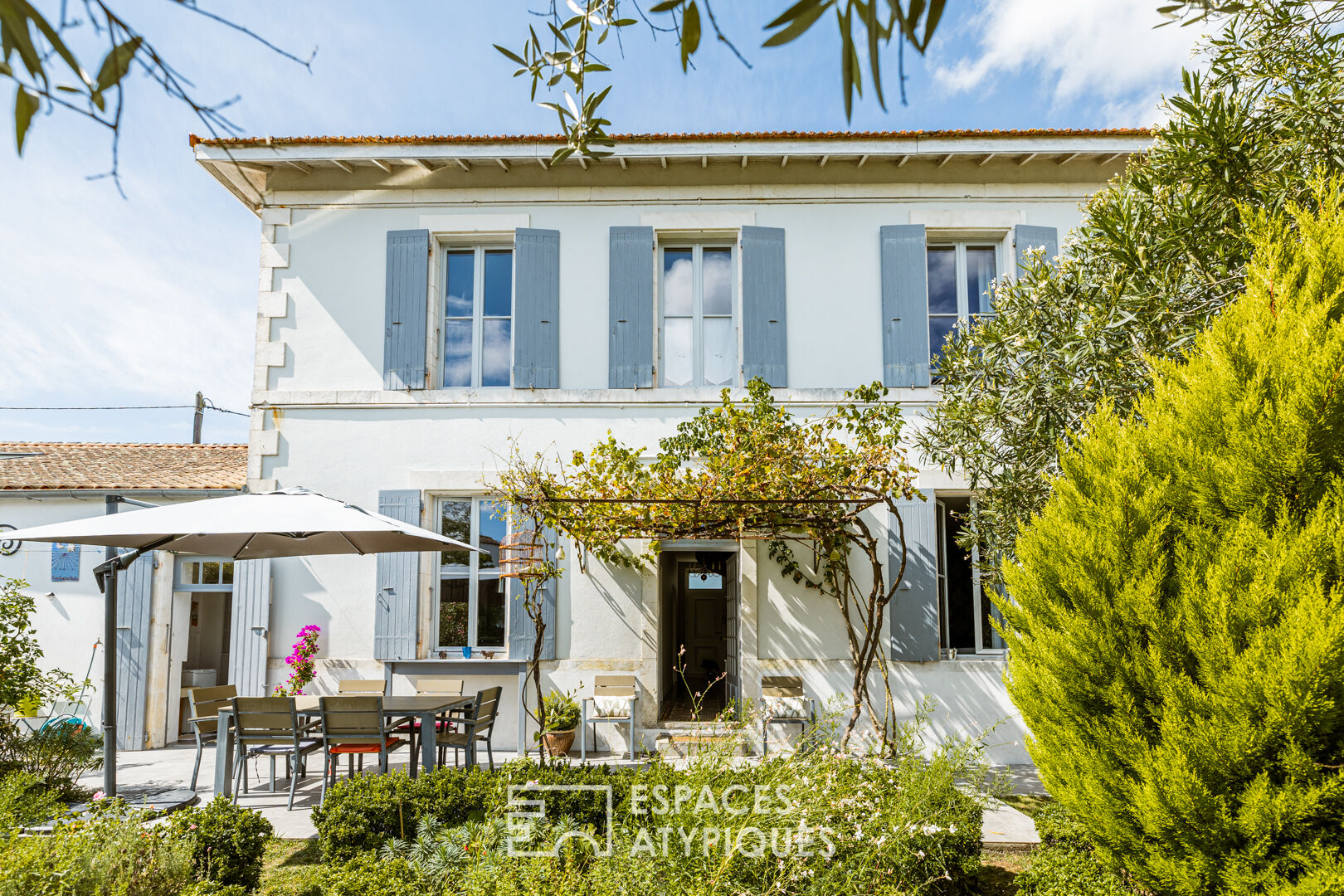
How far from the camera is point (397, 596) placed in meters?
7.92

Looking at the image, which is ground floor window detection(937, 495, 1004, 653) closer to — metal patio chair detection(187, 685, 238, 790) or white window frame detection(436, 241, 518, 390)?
white window frame detection(436, 241, 518, 390)

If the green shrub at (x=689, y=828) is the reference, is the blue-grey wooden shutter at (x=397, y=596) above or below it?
above

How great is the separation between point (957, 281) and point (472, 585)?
551 cm

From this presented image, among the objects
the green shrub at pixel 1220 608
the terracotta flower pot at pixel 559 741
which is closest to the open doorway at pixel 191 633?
the terracotta flower pot at pixel 559 741

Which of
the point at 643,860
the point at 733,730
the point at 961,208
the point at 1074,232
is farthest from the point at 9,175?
the point at 961,208

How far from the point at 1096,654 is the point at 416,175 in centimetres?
748

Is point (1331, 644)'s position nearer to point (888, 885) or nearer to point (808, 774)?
point (888, 885)

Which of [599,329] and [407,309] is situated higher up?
[407,309]

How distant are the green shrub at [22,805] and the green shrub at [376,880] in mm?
1246

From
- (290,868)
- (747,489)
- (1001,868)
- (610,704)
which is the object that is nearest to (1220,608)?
(1001,868)

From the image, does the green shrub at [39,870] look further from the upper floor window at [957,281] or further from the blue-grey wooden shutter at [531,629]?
the upper floor window at [957,281]

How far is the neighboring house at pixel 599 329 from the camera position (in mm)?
7906

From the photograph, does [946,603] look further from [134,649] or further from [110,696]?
[134,649]

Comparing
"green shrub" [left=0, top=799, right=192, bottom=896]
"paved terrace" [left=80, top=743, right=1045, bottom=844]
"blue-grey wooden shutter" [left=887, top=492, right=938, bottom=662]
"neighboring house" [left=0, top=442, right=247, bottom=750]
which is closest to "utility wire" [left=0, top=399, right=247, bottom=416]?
"neighboring house" [left=0, top=442, right=247, bottom=750]
